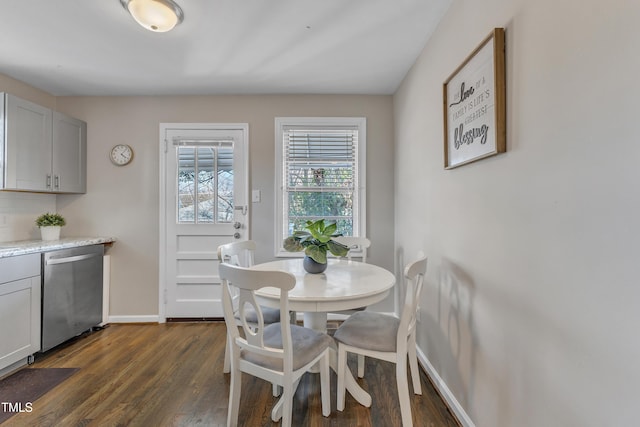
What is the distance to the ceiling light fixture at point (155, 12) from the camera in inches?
61.5

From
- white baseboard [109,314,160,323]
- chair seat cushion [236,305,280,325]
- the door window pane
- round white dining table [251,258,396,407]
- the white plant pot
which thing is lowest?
white baseboard [109,314,160,323]

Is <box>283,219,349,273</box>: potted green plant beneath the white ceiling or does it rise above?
beneath

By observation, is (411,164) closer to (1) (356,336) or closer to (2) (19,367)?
(1) (356,336)

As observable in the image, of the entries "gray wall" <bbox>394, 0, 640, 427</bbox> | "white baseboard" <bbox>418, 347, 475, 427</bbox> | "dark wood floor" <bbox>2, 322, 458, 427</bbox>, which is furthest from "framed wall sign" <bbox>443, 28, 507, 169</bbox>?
"dark wood floor" <bbox>2, 322, 458, 427</bbox>

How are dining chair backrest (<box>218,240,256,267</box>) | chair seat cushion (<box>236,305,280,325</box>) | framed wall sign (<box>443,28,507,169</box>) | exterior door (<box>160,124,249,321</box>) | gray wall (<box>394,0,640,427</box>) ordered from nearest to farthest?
gray wall (<box>394,0,640,427</box>) → framed wall sign (<box>443,28,507,169</box>) → chair seat cushion (<box>236,305,280,325</box>) → dining chair backrest (<box>218,240,256,267</box>) → exterior door (<box>160,124,249,321</box>)

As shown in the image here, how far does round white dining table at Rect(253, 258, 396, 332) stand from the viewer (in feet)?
4.73

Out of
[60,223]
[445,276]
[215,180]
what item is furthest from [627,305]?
[60,223]

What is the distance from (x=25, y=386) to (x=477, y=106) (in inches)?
129

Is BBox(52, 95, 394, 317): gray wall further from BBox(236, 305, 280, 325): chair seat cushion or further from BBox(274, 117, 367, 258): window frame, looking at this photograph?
BBox(236, 305, 280, 325): chair seat cushion

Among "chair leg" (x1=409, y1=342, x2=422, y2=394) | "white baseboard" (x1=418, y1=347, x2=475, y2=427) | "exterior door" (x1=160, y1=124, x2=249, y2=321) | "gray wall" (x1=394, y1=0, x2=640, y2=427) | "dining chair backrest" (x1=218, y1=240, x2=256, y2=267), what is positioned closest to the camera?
"gray wall" (x1=394, y1=0, x2=640, y2=427)

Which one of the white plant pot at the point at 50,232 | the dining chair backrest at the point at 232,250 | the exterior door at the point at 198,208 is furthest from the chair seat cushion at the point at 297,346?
the white plant pot at the point at 50,232

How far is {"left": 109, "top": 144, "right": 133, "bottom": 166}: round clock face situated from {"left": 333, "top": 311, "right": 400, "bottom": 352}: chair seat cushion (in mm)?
2789

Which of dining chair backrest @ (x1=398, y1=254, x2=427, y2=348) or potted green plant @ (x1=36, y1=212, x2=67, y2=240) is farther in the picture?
potted green plant @ (x1=36, y1=212, x2=67, y2=240)

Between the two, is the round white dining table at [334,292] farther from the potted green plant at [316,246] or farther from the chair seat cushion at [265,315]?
the chair seat cushion at [265,315]
